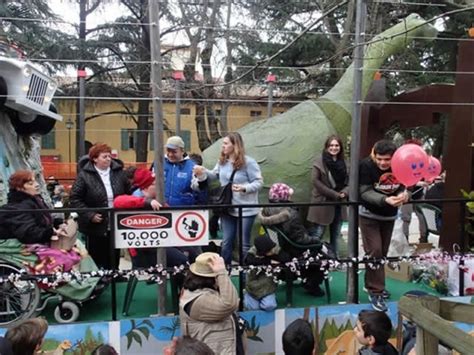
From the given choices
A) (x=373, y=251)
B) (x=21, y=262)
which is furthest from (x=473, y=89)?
Answer: (x=21, y=262)

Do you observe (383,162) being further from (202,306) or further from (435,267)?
(202,306)

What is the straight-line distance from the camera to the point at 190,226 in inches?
149

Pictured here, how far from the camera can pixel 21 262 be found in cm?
379

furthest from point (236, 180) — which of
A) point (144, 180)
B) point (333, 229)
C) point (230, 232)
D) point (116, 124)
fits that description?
point (116, 124)

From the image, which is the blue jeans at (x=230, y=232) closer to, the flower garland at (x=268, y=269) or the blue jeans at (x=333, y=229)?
the flower garland at (x=268, y=269)

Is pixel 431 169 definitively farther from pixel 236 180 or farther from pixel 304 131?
pixel 304 131

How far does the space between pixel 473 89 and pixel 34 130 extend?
4.43 m

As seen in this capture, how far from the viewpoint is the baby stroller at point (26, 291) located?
3.69 metres

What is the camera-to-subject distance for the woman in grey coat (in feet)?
15.9

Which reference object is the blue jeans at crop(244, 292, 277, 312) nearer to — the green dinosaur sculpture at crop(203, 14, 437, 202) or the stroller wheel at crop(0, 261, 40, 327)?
the stroller wheel at crop(0, 261, 40, 327)

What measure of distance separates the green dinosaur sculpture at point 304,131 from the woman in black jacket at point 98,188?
238 centimetres

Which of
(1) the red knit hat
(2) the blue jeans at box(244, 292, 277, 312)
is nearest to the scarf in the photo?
(2) the blue jeans at box(244, 292, 277, 312)

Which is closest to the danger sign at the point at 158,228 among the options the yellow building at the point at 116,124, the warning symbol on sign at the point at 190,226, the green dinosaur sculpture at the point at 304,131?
the warning symbol on sign at the point at 190,226

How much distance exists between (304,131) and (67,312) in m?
3.83
